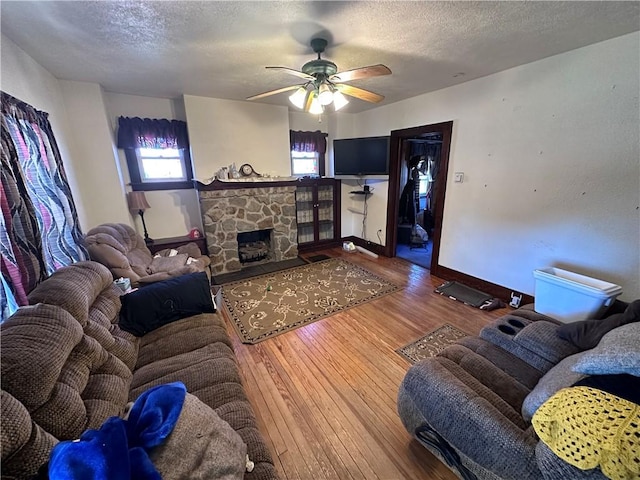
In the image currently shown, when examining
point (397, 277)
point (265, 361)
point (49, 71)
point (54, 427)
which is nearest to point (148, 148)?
point (49, 71)

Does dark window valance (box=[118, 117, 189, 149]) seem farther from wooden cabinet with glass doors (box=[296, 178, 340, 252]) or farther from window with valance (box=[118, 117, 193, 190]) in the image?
wooden cabinet with glass doors (box=[296, 178, 340, 252])

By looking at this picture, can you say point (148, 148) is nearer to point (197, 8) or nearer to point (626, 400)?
point (197, 8)

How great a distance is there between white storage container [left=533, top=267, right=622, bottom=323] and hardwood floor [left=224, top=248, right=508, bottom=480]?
530mm

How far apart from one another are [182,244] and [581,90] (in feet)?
15.4

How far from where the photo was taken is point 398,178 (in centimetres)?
411

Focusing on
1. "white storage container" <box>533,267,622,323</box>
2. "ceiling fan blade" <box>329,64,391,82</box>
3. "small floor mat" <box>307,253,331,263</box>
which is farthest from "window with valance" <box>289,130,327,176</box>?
"white storage container" <box>533,267,622,323</box>

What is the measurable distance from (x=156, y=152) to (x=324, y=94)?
2.91 m

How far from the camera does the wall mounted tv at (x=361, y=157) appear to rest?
158 inches

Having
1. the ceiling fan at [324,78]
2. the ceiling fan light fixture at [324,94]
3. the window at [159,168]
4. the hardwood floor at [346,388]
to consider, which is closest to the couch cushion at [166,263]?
the hardwood floor at [346,388]

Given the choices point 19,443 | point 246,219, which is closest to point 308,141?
point 246,219

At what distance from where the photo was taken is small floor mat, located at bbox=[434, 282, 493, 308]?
293 centimetres

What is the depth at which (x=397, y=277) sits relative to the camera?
3672mm

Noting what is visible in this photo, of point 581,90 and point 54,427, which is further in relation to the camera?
point 581,90

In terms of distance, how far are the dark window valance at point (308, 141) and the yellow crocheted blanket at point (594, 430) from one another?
14.6 ft
